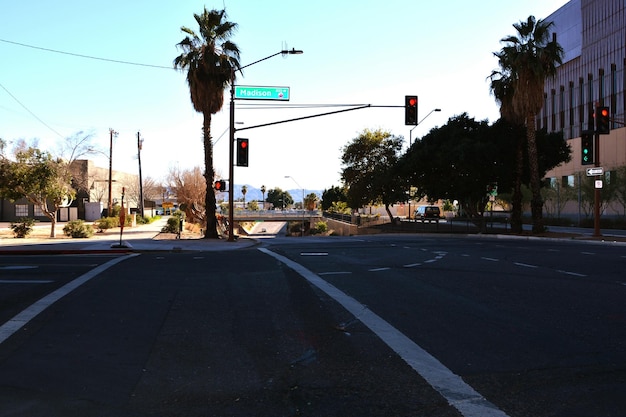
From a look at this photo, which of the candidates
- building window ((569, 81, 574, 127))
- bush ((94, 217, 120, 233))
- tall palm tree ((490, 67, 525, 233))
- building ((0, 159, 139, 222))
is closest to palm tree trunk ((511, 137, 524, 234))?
tall palm tree ((490, 67, 525, 233))

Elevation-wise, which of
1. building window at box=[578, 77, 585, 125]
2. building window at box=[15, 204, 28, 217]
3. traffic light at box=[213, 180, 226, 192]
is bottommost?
building window at box=[15, 204, 28, 217]

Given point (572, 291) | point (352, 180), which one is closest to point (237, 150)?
point (572, 291)

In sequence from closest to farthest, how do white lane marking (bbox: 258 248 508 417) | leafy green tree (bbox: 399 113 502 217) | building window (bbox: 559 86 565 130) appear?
white lane marking (bbox: 258 248 508 417), leafy green tree (bbox: 399 113 502 217), building window (bbox: 559 86 565 130)

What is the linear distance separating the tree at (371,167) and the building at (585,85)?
16506 mm

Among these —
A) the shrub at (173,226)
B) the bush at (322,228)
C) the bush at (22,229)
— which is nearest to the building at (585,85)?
the bush at (322,228)

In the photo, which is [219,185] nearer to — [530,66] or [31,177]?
[31,177]

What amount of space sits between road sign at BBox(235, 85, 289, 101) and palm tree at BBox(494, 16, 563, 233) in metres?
14.1

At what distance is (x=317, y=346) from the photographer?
644cm

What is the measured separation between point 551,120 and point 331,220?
1253 inches

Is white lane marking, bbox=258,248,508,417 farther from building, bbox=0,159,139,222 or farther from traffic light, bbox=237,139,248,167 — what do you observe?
building, bbox=0,159,139,222

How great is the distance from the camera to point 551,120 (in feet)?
224

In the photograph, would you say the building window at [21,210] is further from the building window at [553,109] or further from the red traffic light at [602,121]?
the building window at [553,109]

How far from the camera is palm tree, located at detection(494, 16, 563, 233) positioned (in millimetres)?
29562

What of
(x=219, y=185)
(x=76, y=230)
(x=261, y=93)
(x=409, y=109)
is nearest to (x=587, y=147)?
(x=409, y=109)
